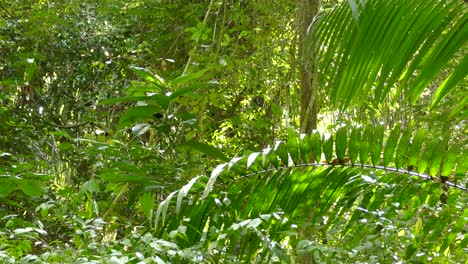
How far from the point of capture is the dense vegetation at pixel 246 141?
5.02 feet

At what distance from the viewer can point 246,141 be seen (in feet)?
13.4

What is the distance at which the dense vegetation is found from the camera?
153cm

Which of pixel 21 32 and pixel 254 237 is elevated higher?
pixel 21 32

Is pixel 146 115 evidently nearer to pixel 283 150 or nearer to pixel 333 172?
pixel 283 150

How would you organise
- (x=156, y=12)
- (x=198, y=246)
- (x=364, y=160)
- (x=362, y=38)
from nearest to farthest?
(x=362, y=38)
(x=198, y=246)
(x=364, y=160)
(x=156, y=12)

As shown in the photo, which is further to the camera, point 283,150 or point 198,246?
point 283,150

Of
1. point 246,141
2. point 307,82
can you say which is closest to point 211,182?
point 307,82

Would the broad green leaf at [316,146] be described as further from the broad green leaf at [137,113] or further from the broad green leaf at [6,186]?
the broad green leaf at [6,186]

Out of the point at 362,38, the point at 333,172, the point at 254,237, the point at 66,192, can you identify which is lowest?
the point at 66,192

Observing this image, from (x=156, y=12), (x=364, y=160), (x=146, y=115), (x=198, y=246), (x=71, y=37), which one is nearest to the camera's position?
(x=198, y=246)

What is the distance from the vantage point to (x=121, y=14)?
184 inches

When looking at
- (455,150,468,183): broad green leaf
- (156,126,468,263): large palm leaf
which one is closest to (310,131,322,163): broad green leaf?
(156,126,468,263): large palm leaf

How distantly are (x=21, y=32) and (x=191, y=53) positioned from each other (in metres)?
1.47

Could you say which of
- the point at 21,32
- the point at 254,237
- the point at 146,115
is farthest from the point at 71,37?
the point at 254,237
